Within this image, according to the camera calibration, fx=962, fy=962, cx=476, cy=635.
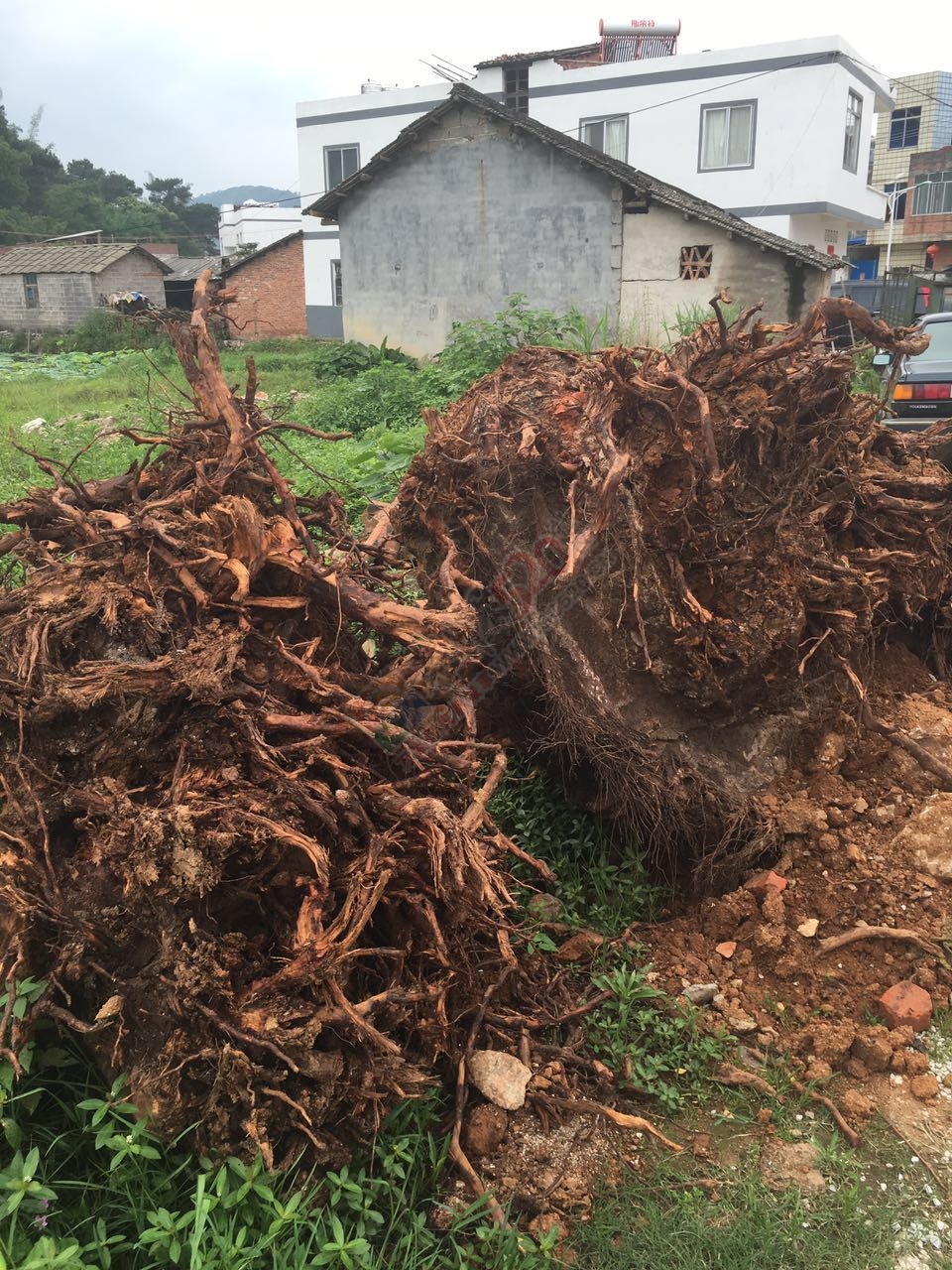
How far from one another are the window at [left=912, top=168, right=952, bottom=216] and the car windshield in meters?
29.4

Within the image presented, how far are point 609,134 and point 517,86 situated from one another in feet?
11.2

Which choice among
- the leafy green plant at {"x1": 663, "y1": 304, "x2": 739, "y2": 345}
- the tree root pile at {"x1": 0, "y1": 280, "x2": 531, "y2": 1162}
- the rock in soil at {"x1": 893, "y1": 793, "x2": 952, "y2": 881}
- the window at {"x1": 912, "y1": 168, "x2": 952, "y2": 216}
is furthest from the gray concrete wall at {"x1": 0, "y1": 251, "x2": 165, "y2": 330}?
the rock in soil at {"x1": 893, "y1": 793, "x2": 952, "y2": 881}

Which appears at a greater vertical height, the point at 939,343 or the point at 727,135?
the point at 727,135

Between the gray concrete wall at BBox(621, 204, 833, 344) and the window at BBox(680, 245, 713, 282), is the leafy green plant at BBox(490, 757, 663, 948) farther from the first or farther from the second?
the window at BBox(680, 245, 713, 282)

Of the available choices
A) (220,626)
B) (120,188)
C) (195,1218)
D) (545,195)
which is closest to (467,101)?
(545,195)

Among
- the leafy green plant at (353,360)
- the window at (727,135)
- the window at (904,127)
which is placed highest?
the window at (904,127)

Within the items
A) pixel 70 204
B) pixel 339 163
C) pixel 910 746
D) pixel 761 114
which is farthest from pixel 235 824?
pixel 70 204

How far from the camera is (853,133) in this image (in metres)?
23.5

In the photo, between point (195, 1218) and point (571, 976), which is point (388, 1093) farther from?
point (571, 976)

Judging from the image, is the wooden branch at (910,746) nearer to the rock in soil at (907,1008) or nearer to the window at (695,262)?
the rock in soil at (907,1008)

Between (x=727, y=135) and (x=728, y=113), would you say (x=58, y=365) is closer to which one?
(x=727, y=135)

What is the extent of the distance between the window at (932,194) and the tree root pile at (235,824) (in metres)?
39.6

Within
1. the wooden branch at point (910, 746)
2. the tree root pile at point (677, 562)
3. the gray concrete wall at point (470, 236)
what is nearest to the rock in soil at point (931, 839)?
the wooden branch at point (910, 746)

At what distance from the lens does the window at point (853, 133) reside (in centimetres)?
2294
